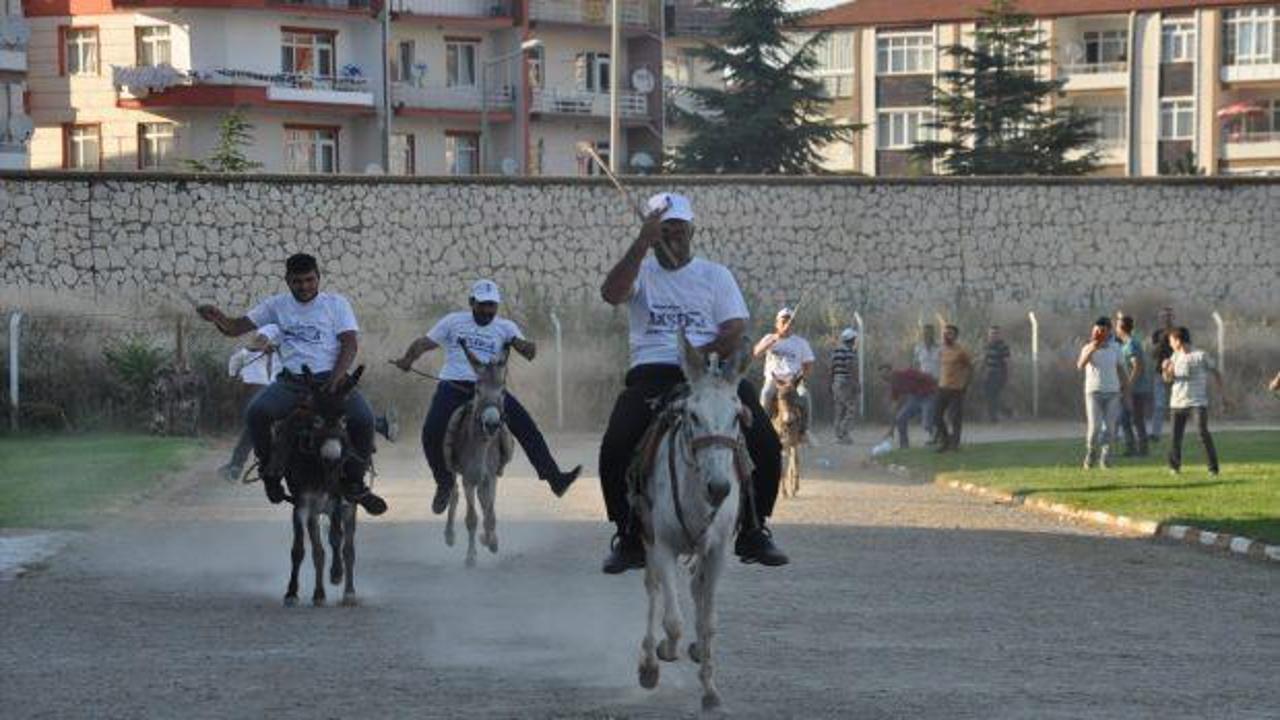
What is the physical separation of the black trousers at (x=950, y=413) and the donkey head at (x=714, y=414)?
25533mm

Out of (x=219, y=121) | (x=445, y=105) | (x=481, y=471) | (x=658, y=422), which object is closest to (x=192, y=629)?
(x=658, y=422)

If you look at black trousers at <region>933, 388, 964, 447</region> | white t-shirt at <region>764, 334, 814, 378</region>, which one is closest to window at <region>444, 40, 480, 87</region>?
black trousers at <region>933, 388, 964, 447</region>

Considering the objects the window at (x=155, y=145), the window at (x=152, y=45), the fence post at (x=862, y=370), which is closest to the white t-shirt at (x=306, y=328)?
the fence post at (x=862, y=370)

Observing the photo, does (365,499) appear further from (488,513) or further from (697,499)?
(697,499)

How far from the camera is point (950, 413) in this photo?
127 ft

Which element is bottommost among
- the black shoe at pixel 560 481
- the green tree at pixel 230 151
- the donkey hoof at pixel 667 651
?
the donkey hoof at pixel 667 651

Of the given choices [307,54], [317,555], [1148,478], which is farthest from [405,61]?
[317,555]

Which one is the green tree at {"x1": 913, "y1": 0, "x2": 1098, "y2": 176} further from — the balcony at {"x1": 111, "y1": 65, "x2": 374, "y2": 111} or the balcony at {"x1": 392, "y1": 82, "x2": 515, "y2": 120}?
the balcony at {"x1": 111, "y1": 65, "x2": 374, "y2": 111}

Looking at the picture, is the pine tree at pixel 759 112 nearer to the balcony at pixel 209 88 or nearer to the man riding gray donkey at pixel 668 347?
the balcony at pixel 209 88

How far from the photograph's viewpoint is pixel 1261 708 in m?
12.7

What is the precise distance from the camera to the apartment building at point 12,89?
6969 cm

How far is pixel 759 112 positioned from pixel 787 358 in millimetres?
50368

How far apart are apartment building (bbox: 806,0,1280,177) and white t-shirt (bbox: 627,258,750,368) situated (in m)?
82.5

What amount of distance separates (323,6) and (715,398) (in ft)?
229
